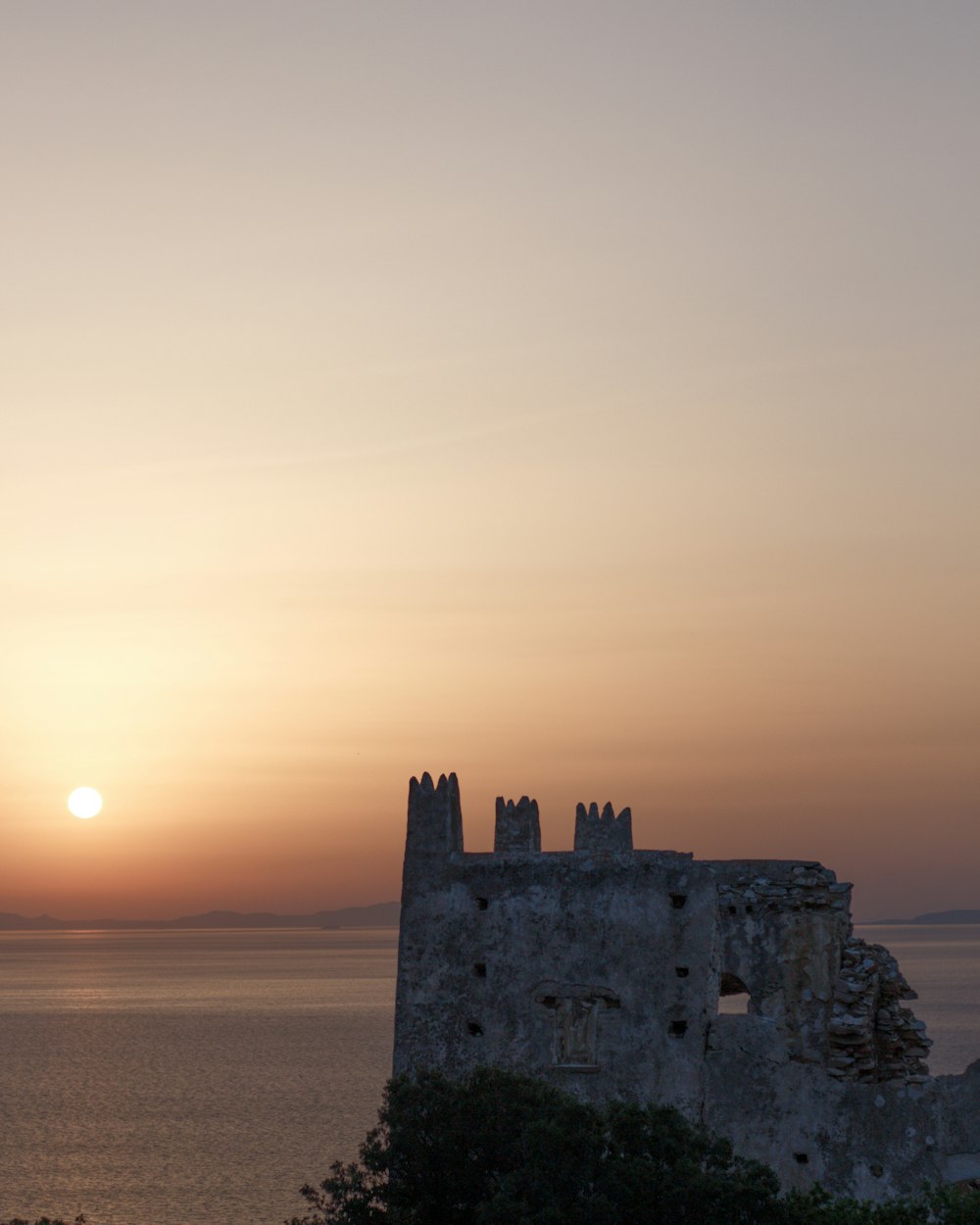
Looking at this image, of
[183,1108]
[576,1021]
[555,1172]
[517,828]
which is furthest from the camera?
[183,1108]

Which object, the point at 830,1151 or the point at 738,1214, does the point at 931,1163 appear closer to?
→ the point at 830,1151

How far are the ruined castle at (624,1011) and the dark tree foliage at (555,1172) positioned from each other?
121 centimetres

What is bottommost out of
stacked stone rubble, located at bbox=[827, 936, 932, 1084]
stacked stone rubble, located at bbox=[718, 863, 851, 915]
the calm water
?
the calm water

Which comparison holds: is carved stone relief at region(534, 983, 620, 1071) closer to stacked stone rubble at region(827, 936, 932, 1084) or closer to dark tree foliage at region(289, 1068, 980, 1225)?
dark tree foliage at region(289, 1068, 980, 1225)

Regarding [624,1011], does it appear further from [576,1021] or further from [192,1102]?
[192,1102]

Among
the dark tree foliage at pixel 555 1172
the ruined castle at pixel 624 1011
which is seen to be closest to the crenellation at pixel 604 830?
the ruined castle at pixel 624 1011

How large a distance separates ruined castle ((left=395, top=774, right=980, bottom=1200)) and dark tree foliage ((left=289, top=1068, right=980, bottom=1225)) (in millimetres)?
1214

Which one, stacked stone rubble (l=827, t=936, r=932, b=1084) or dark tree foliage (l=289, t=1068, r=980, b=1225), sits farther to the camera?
stacked stone rubble (l=827, t=936, r=932, b=1084)

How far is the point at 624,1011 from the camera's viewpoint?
2291cm

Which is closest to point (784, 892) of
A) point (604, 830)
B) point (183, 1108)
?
point (604, 830)

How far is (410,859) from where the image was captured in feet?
79.9

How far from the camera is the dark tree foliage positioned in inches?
736

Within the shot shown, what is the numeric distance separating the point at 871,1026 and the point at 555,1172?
8.37 metres

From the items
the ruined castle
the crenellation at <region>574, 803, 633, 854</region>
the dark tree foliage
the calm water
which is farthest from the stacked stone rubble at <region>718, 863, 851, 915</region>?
the calm water
